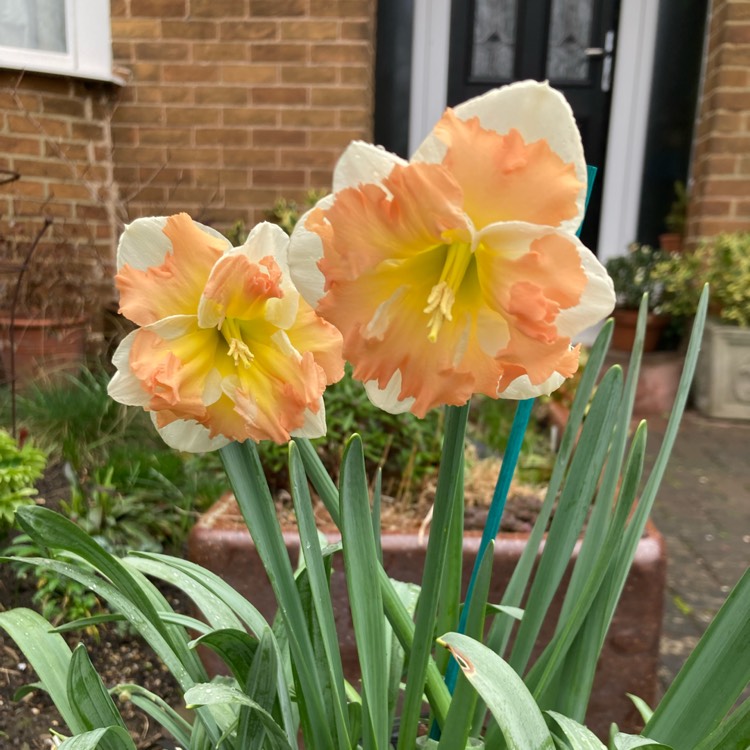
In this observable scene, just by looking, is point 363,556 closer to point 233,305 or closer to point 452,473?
point 452,473

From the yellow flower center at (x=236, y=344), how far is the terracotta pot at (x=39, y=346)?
2.65m

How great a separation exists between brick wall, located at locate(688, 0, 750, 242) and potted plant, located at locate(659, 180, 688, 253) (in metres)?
0.31

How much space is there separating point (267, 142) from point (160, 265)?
3391 mm

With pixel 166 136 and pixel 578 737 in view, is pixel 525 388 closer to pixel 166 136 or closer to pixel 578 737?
pixel 578 737

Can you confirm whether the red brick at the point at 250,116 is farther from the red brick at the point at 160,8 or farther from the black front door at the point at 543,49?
the black front door at the point at 543,49

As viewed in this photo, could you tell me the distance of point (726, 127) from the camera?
3697mm

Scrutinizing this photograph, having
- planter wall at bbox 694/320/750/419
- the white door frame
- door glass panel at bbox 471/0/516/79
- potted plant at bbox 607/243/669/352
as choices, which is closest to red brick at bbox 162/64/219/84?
the white door frame

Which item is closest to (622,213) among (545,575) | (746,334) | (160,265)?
(746,334)

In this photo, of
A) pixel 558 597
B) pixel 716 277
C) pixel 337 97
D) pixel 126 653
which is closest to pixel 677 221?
pixel 716 277

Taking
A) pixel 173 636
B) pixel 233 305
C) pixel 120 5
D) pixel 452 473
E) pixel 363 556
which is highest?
pixel 120 5

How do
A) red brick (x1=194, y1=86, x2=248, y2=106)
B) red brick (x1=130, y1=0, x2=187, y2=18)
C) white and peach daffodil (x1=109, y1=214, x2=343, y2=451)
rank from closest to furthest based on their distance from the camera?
white and peach daffodil (x1=109, y1=214, x2=343, y2=451), red brick (x1=130, y1=0, x2=187, y2=18), red brick (x1=194, y1=86, x2=248, y2=106)

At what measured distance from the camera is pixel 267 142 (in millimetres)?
3727

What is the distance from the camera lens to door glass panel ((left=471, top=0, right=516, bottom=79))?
164 inches

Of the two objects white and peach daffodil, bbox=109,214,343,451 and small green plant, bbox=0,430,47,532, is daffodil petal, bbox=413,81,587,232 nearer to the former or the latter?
white and peach daffodil, bbox=109,214,343,451
